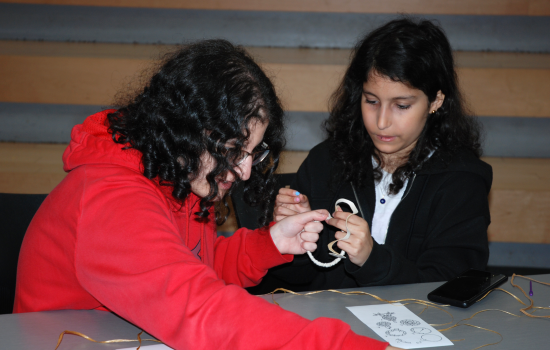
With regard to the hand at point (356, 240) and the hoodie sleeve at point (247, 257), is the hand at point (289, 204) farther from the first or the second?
the hand at point (356, 240)

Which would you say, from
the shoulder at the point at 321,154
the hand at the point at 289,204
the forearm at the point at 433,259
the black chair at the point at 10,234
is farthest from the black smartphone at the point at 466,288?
the black chair at the point at 10,234

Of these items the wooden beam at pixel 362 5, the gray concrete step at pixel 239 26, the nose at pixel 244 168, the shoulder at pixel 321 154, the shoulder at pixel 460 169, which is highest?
the wooden beam at pixel 362 5

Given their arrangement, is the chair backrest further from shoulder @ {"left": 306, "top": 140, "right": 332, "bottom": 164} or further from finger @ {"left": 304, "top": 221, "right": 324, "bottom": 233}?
finger @ {"left": 304, "top": 221, "right": 324, "bottom": 233}

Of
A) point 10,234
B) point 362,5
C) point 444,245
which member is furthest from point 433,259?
point 362,5

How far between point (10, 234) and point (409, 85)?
1.32m

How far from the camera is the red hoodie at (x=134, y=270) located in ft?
2.83

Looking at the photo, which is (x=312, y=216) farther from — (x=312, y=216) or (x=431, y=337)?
(x=431, y=337)

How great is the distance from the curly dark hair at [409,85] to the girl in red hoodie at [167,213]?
0.56 m

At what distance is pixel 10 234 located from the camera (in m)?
1.43

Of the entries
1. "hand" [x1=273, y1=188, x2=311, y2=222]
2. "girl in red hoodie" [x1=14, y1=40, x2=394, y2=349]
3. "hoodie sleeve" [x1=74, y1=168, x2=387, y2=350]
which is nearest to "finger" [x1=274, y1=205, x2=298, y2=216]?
"hand" [x1=273, y1=188, x2=311, y2=222]

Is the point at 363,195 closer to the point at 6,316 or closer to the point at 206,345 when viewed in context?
the point at 206,345

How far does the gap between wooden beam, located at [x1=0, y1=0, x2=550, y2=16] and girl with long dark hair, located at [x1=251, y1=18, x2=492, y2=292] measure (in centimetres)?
153

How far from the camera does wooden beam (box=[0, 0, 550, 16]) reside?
310 centimetres

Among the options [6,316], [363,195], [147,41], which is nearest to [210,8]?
[147,41]
